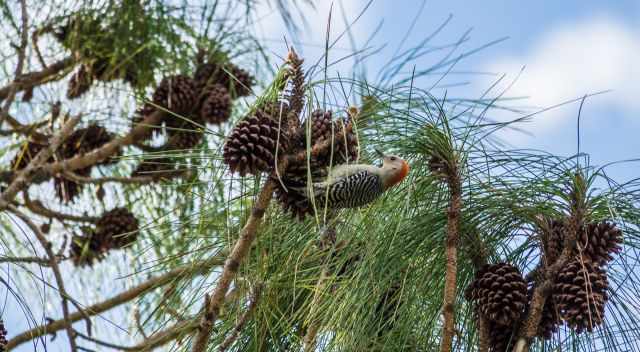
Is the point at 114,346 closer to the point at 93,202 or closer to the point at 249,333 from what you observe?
the point at 249,333

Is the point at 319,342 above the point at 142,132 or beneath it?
beneath

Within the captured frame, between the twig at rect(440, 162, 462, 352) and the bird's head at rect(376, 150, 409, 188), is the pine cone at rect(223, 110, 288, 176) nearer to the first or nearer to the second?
the bird's head at rect(376, 150, 409, 188)

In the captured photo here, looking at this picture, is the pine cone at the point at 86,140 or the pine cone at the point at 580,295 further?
the pine cone at the point at 86,140

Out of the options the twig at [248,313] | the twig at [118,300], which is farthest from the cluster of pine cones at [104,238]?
the twig at [248,313]

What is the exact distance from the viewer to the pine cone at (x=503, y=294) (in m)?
1.43

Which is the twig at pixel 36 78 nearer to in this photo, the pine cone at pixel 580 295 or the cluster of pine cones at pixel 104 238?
the cluster of pine cones at pixel 104 238

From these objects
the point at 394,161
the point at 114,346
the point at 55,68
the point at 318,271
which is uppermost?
the point at 55,68

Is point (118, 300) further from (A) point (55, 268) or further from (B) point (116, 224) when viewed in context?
(A) point (55, 268)

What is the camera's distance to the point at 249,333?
1.75 m

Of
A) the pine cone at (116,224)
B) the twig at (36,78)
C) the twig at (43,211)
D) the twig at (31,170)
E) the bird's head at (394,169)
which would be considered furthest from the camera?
the pine cone at (116,224)

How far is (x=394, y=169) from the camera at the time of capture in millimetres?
1491

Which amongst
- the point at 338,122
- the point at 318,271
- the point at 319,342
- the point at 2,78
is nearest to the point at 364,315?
the point at 319,342

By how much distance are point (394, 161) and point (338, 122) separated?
12 centimetres

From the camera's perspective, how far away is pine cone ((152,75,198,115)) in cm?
293
